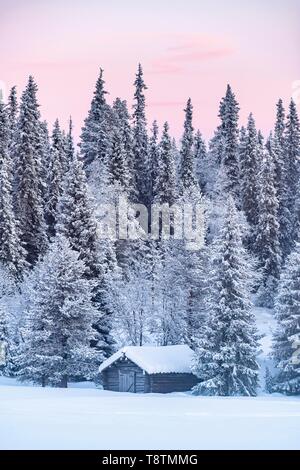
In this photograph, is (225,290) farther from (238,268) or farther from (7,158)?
(7,158)

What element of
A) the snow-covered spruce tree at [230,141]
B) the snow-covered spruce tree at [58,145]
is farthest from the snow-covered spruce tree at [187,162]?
the snow-covered spruce tree at [58,145]

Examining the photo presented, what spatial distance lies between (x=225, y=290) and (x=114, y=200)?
2403 cm

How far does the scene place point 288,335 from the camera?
169 ft

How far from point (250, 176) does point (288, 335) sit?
32.7m

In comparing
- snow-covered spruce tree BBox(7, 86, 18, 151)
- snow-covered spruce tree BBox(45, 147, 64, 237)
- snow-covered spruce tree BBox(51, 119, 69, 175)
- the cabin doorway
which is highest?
snow-covered spruce tree BBox(7, 86, 18, 151)

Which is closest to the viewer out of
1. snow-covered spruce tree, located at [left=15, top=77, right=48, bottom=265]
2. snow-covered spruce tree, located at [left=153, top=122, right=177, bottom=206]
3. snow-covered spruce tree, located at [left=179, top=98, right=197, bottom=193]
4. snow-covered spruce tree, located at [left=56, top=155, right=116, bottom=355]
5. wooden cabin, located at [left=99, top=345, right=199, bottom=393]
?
wooden cabin, located at [left=99, top=345, right=199, bottom=393]

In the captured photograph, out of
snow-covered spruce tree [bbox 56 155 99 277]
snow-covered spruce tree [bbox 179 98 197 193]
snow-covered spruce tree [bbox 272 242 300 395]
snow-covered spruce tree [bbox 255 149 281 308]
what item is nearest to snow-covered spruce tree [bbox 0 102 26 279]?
snow-covered spruce tree [bbox 56 155 99 277]

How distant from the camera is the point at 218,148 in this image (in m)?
92.8

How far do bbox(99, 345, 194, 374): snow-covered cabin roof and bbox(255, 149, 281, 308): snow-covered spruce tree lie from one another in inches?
752

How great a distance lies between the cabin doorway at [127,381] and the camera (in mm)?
54000

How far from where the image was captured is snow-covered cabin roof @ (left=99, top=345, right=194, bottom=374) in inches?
2078

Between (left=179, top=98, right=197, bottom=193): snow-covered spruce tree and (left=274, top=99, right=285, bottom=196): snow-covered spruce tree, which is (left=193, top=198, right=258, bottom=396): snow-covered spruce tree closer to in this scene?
(left=274, top=99, right=285, bottom=196): snow-covered spruce tree

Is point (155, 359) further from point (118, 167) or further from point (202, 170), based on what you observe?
point (202, 170)

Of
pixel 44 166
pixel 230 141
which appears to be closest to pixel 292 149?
pixel 230 141
